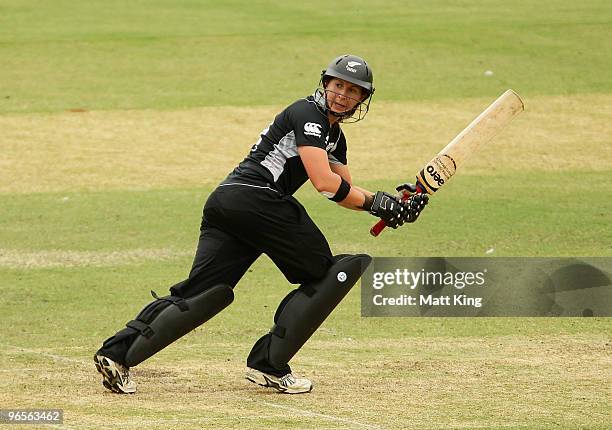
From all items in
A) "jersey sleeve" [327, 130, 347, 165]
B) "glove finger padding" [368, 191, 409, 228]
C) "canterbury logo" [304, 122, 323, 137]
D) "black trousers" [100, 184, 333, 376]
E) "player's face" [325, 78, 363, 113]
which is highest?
"player's face" [325, 78, 363, 113]

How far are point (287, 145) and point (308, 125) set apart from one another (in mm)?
225

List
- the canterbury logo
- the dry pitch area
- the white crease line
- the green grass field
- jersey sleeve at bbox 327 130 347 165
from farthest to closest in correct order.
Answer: jersey sleeve at bbox 327 130 347 165 < the green grass field < the canterbury logo < the dry pitch area < the white crease line

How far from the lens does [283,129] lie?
6.83 m

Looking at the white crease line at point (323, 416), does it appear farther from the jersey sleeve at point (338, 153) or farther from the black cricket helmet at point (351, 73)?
the black cricket helmet at point (351, 73)

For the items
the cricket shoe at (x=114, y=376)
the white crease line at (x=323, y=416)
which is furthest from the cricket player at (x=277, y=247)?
the white crease line at (x=323, y=416)

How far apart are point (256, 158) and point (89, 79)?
522 inches

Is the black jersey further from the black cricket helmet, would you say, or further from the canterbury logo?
the black cricket helmet

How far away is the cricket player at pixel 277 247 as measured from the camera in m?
6.76

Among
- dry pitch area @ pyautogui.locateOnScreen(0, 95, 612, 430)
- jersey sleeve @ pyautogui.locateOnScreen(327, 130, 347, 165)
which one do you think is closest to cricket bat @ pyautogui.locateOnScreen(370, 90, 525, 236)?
jersey sleeve @ pyautogui.locateOnScreen(327, 130, 347, 165)

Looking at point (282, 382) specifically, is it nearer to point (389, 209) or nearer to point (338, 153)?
point (389, 209)

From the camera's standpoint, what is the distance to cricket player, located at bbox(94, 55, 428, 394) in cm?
676

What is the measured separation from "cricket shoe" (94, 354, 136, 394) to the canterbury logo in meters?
1.52

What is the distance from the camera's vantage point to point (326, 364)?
7852 millimetres

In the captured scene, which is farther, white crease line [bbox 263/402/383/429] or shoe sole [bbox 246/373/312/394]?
shoe sole [bbox 246/373/312/394]
